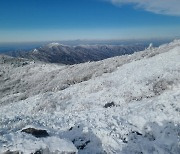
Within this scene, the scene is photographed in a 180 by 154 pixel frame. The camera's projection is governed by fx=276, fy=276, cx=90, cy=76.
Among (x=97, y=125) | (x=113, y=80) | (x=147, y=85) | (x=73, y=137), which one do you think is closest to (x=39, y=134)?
(x=73, y=137)

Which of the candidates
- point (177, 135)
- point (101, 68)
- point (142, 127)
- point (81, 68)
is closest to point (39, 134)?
point (142, 127)

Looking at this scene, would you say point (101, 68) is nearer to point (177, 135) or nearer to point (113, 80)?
point (113, 80)

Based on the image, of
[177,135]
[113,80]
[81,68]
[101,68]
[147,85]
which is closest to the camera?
[177,135]

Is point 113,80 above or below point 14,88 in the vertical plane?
above

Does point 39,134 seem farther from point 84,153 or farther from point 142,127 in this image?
point 142,127

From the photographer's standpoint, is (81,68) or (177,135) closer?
(177,135)

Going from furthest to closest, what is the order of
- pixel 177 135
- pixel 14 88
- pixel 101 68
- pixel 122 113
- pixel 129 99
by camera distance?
1. pixel 14 88
2. pixel 101 68
3. pixel 129 99
4. pixel 122 113
5. pixel 177 135
